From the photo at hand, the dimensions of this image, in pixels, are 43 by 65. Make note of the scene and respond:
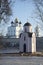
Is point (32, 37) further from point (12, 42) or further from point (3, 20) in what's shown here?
point (3, 20)

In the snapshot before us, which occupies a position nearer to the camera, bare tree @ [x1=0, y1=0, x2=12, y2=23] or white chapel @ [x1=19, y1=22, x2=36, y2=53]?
bare tree @ [x1=0, y1=0, x2=12, y2=23]

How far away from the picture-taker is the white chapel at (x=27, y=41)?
67.1 meters

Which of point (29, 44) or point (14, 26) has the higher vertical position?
point (14, 26)

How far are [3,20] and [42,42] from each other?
51352mm

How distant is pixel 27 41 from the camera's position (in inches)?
2687

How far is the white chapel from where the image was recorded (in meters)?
Result: 67.1

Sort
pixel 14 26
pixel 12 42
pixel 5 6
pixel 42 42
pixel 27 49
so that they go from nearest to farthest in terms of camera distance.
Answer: pixel 5 6 → pixel 27 49 → pixel 42 42 → pixel 12 42 → pixel 14 26

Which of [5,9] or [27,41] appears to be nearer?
[5,9]

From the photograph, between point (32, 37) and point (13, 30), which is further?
point (13, 30)

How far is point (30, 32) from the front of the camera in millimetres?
69250

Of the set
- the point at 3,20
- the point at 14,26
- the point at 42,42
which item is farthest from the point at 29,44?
the point at 14,26

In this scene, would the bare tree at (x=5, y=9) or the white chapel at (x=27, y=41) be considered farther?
the white chapel at (x=27, y=41)

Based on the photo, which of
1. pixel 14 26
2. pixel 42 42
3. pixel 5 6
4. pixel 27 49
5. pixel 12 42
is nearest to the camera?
pixel 5 6

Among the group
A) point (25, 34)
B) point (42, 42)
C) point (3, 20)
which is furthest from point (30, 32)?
point (3, 20)
